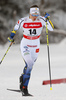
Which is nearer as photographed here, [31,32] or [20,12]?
[31,32]

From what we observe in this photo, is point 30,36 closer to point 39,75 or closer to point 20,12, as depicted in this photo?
point 39,75

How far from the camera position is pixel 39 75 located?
10.2m

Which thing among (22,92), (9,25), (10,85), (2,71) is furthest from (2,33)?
(22,92)

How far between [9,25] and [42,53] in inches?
314

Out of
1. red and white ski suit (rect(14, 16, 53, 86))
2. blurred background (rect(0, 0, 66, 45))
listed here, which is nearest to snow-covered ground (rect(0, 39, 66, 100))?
red and white ski suit (rect(14, 16, 53, 86))

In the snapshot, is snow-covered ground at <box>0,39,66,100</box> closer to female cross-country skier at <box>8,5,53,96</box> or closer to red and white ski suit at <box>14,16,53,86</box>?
female cross-country skier at <box>8,5,53,96</box>

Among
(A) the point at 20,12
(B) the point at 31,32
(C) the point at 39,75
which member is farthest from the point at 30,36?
(A) the point at 20,12

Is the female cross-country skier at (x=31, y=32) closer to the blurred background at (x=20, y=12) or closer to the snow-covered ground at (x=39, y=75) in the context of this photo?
the snow-covered ground at (x=39, y=75)

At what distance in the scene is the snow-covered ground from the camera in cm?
664

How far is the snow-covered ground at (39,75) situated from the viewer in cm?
664

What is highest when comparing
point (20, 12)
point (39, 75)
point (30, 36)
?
point (30, 36)

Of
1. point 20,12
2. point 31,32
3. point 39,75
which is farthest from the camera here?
point 20,12

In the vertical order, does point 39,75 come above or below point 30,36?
below

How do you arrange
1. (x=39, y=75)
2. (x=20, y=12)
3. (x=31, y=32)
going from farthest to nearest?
(x=20, y=12) < (x=39, y=75) < (x=31, y=32)
